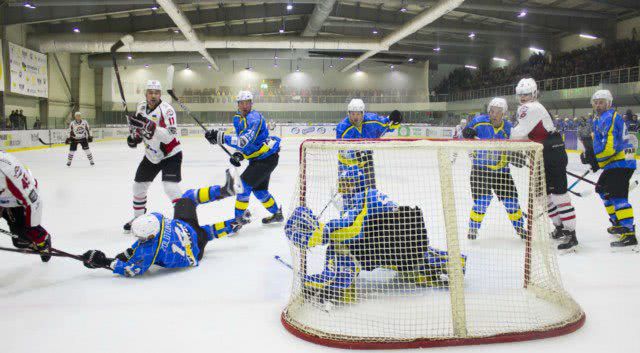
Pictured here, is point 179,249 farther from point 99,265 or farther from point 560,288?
point 560,288

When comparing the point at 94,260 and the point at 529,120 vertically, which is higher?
the point at 529,120

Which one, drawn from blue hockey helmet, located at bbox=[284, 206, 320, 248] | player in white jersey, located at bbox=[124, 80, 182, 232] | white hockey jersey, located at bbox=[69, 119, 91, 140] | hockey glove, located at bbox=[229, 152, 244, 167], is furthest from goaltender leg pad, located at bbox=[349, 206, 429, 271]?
white hockey jersey, located at bbox=[69, 119, 91, 140]

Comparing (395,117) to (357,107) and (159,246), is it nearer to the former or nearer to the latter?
(357,107)

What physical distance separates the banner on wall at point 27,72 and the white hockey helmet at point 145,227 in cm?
1766

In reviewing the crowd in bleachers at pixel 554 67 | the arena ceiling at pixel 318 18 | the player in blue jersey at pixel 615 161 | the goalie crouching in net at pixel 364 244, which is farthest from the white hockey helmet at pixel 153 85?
the crowd in bleachers at pixel 554 67

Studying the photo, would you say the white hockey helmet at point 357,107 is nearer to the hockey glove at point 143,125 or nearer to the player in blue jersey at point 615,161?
the hockey glove at point 143,125

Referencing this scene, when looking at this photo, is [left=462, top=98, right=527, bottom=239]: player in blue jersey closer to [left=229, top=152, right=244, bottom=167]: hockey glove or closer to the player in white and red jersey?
the player in white and red jersey

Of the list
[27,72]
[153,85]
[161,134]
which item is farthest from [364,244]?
[27,72]

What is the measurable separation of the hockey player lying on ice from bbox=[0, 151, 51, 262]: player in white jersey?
343mm

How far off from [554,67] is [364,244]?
22.4 m

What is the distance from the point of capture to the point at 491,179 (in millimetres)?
3625

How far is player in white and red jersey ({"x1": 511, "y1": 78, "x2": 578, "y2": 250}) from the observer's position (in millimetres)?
3377

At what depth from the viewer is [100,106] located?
26.3m

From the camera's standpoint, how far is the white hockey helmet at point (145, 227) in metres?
2.71
